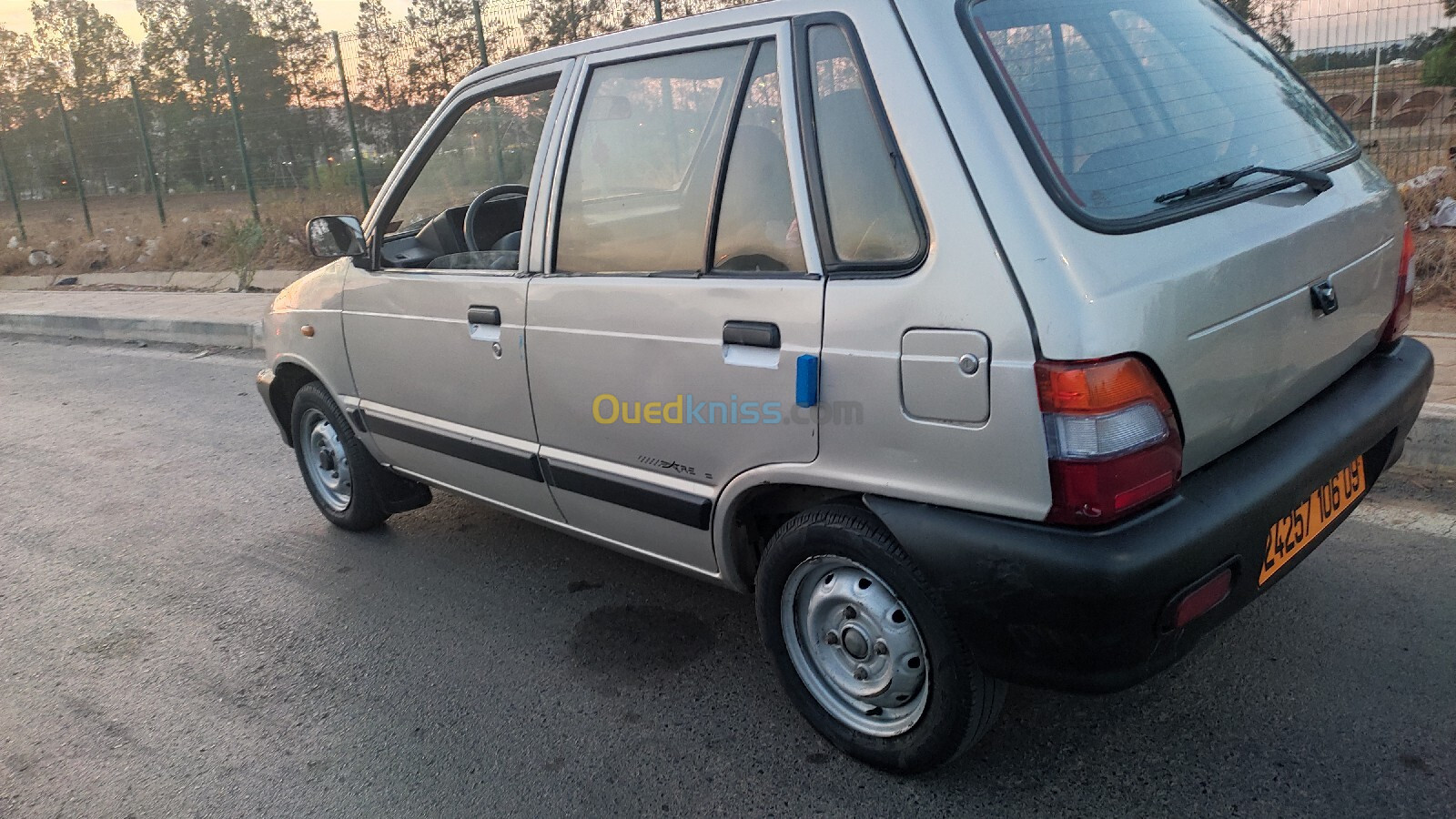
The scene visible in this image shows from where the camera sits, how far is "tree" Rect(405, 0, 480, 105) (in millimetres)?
10805

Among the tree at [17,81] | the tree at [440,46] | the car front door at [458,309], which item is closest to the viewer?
the car front door at [458,309]

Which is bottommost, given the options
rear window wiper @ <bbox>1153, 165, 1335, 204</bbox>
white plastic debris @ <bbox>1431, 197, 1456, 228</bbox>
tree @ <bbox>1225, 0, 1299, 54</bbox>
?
white plastic debris @ <bbox>1431, 197, 1456, 228</bbox>

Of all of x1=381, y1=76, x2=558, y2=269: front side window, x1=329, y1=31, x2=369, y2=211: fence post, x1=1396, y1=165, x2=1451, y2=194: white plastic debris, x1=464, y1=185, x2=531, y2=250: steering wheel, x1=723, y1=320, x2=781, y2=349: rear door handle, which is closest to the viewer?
x1=723, y1=320, x2=781, y2=349: rear door handle

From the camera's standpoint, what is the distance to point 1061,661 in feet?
6.74

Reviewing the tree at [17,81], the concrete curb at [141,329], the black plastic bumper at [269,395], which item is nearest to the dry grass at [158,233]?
the tree at [17,81]

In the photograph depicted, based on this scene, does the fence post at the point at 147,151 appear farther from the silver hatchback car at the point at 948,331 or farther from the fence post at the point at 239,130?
the silver hatchback car at the point at 948,331

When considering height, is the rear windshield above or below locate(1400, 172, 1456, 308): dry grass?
above

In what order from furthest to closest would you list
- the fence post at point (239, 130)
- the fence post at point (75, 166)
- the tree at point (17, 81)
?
the tree at point (17, 81) < the fence post at point (75, 166) < the fence post at point (239, 130)

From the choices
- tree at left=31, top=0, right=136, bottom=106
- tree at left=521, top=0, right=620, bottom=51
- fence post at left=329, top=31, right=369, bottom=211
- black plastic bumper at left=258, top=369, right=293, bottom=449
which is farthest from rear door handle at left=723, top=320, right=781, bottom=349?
tree at left=31, top=0, right=136, bottom=106

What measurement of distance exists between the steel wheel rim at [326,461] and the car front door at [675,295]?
1.59 meters

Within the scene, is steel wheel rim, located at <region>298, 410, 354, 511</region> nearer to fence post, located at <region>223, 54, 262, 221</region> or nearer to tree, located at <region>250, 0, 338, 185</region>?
tree, located at <region>250, 0, 338, 185</region>

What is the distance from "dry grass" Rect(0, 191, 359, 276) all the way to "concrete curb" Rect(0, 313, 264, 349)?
233 centimetres

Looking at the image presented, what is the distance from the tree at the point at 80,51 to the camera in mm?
18375
